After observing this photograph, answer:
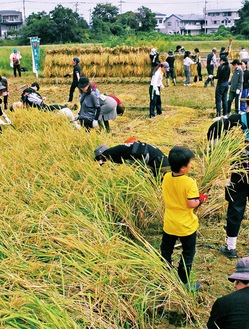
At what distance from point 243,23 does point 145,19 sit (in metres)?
15.7

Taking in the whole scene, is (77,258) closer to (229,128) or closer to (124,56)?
(229,128)

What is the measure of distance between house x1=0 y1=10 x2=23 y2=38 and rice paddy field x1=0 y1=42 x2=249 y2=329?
9678cm

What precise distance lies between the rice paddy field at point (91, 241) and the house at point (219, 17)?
10638 centimetres

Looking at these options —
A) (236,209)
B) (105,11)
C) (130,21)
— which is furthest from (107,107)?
(105,11)

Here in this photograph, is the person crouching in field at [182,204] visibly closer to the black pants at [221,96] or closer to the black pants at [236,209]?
the black pants at [236,209]

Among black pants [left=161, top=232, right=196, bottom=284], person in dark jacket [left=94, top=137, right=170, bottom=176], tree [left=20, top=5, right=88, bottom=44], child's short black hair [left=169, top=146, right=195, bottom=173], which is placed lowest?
black pants [left=161, top=232, right=196, bottom=284]

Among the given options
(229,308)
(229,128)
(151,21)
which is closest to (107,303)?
(229,308)

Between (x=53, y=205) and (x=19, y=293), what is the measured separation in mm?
1008

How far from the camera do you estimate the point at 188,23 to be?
10388 centimetres

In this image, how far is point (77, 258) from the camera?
2.90 meters

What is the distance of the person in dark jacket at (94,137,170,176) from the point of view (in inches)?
164

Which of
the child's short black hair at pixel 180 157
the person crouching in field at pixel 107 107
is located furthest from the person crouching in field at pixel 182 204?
the person crouching in field at pixel 107 107

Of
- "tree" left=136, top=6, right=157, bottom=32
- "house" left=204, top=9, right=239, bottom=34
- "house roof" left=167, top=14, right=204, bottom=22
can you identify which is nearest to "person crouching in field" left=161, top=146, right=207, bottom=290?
"tree" left=136, top=6, right=157, bottom=32

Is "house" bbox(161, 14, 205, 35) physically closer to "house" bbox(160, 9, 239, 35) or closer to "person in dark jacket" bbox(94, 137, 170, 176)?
"house" bbox(160, 9, 239, 35)
